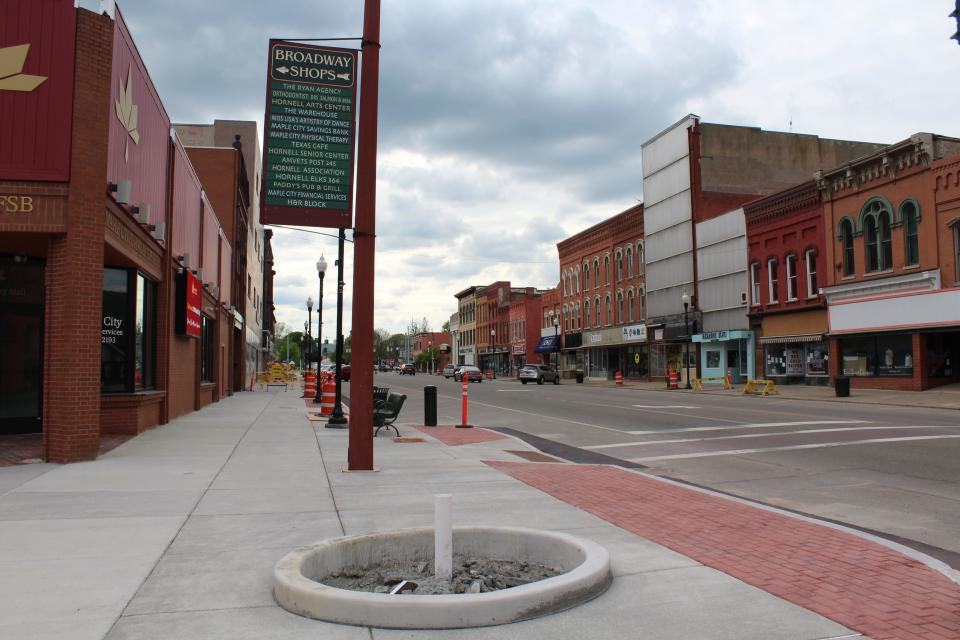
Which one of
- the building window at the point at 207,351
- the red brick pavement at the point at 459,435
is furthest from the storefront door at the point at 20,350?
the building window at the point at 207,351

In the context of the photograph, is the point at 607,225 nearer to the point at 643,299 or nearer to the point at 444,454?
the point at 643,299

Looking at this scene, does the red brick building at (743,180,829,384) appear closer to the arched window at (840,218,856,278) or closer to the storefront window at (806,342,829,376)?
the storefront window at (806,342,829,376)

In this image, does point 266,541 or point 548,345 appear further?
point 548,345

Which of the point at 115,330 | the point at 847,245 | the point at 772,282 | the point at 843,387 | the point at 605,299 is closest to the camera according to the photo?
the point at 115,330

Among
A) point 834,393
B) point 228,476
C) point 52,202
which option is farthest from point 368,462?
point 834,393

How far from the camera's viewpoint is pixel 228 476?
9.94 meters

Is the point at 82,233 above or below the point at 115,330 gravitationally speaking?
above

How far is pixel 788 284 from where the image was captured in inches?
1502

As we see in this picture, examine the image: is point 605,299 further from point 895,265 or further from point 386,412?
point 386,412

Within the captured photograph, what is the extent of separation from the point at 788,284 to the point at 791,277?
→ 0.38 meters

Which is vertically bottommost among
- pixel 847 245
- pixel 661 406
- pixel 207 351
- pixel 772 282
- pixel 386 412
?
pixel 661 406

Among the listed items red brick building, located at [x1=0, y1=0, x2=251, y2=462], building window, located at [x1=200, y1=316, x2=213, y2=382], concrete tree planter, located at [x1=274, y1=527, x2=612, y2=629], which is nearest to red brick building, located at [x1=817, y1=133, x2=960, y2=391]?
building window, located at [x1=200, y1=316, x2=213, y2=382]

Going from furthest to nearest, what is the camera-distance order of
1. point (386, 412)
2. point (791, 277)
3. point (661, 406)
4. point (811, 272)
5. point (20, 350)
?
point (791, 277) → point (811, 272) → point (661, 406) → point (386, 412) → point (20, 350)

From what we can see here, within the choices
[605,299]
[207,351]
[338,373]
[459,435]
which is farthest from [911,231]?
[605,299]
